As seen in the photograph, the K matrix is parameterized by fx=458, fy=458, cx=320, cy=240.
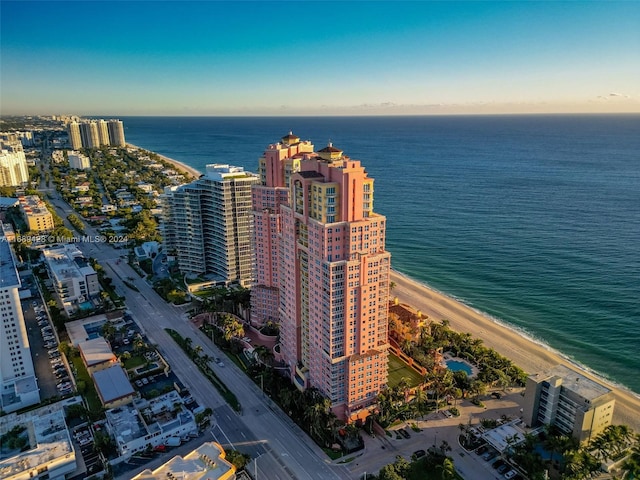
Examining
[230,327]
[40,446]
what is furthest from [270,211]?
[40,446]

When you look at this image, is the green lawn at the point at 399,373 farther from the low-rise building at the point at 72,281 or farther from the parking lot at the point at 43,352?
the low-rise building at the point at 72,281

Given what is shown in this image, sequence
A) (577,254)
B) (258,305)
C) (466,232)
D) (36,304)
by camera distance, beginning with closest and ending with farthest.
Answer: (258,305)
(36,304)
(577,254)
(466,232)

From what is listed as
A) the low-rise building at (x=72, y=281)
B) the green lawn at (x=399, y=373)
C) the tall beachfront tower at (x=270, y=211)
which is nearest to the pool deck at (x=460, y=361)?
the green lawn at (x=399, y=373)

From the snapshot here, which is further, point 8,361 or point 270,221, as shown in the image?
point 270,221

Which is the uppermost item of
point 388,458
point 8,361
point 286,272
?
point 286,272

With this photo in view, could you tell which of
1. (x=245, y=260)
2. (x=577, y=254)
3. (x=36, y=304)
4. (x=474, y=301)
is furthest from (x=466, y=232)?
(x=36, y=304)

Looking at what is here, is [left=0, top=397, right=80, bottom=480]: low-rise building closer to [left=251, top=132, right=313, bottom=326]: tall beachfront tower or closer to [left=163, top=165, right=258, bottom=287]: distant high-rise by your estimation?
[left=251, top=132, right=313, bottom=326]: tall beachfront tower

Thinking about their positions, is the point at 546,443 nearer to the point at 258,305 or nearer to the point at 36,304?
the point at 258,305
